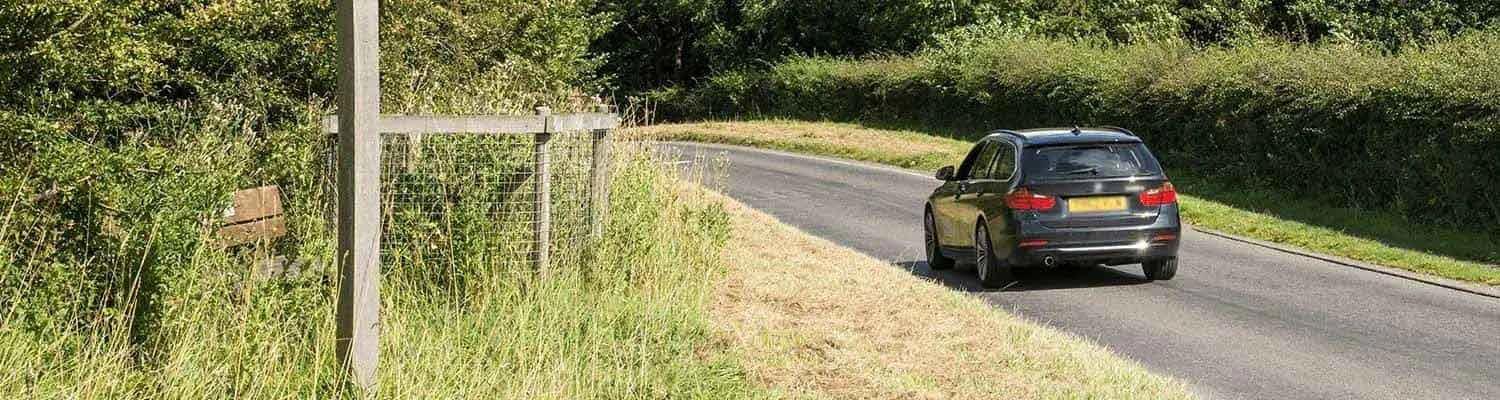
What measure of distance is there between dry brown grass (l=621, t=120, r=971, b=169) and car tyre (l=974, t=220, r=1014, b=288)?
16.8 meters

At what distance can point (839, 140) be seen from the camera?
39.4 metres

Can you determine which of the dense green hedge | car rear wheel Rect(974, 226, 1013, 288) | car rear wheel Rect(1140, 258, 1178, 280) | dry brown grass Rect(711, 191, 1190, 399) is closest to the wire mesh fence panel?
dry brown grass Rect(711, 191, 1190, 399)

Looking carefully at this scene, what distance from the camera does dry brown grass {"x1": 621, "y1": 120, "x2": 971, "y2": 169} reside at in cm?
3444

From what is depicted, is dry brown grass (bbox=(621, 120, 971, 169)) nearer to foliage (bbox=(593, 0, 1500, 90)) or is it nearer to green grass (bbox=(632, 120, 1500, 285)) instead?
green grass (bbox=(632, 120, 1500, 285))

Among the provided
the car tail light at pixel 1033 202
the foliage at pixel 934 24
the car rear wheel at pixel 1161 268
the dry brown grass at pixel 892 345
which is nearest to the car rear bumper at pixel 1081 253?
the car tail light at pixel 1033 202

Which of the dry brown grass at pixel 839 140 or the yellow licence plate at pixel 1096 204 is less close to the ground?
the yellow licence plate at pixel 1096 204

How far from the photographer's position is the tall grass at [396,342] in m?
7.45

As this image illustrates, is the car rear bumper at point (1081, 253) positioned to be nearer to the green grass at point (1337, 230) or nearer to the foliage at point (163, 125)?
the green grass at point (1337, 230)

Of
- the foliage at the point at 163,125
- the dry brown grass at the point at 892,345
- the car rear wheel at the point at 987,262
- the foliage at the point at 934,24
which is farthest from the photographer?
the foliage at the point at 934,24

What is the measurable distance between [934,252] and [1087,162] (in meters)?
2.40

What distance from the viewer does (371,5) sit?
273 inches

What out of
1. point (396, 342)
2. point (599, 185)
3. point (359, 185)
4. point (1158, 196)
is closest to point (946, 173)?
point (1158, 196)

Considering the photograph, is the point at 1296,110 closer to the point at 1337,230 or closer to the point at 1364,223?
the point at 1364,223

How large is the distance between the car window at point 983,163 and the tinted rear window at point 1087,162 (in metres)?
0.87
